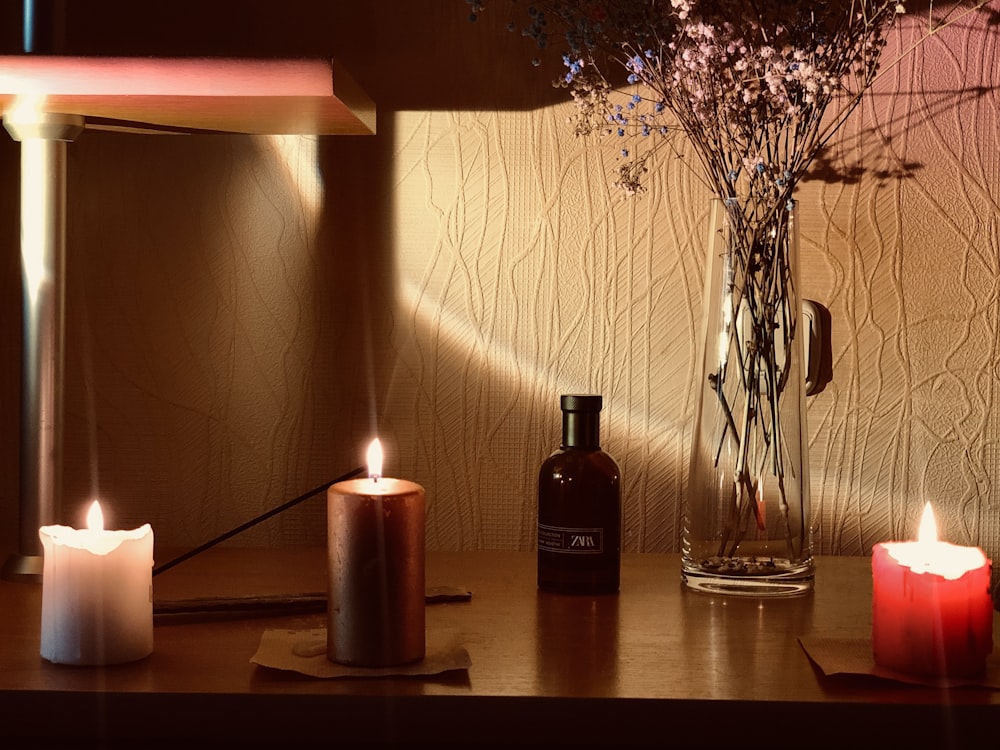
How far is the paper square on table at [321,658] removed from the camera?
0.74 metres

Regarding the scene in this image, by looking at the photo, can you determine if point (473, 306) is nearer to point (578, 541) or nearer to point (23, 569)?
point (578, 541)

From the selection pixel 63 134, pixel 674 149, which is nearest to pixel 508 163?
pixel 674 149

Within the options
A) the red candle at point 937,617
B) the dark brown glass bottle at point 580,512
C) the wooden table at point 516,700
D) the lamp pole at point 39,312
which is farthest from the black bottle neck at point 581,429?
the lamp pole at point 39,312

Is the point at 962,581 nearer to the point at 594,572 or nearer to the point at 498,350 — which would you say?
the point at 594,572

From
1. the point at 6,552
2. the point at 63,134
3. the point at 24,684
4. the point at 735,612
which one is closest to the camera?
the point at 24,684

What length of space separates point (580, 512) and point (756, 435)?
0.57ft

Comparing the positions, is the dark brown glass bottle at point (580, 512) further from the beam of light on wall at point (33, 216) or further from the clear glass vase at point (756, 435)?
the beam of light on wall at point (33, 216)

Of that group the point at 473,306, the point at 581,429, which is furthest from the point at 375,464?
the point at 473,306

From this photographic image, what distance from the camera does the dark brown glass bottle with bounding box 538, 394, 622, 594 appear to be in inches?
39.1

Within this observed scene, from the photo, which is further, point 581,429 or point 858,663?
point 581,429

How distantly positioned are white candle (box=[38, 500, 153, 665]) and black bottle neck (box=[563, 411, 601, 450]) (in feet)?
1.33

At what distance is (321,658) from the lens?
0.76 metres

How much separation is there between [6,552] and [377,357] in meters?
0.45

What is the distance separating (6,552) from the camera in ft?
3.82
